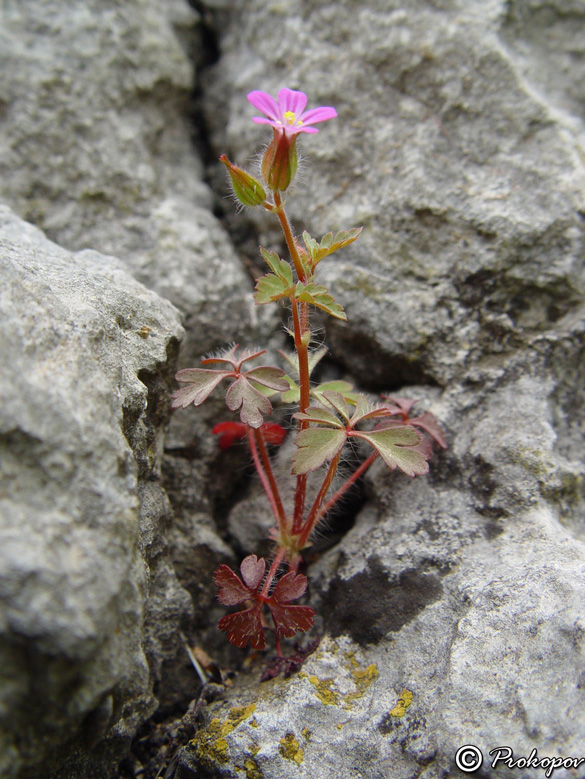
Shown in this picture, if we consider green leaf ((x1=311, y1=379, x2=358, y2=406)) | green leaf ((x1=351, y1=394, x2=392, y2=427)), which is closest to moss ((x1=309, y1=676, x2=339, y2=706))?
green leaf ((x1=351, y1=394, x2=392, y2=427))

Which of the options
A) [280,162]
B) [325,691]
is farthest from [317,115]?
[325,691]

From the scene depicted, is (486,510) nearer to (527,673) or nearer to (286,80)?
(527,673)

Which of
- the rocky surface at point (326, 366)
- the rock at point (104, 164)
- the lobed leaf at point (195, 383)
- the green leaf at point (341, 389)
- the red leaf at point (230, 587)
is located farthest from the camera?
the rock at point (104, 164)

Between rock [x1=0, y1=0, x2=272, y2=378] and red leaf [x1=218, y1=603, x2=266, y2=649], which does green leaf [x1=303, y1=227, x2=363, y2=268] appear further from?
red leaf [x1=218, y1=603, x2=266, y2=649]

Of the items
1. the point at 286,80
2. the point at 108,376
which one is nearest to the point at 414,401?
the point at 108,376

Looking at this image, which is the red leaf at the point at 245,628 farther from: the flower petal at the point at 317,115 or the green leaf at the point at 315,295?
the flower petal at the point at 317,115

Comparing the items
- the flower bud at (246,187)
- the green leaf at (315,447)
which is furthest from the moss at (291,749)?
the flower bud at (246,187)
